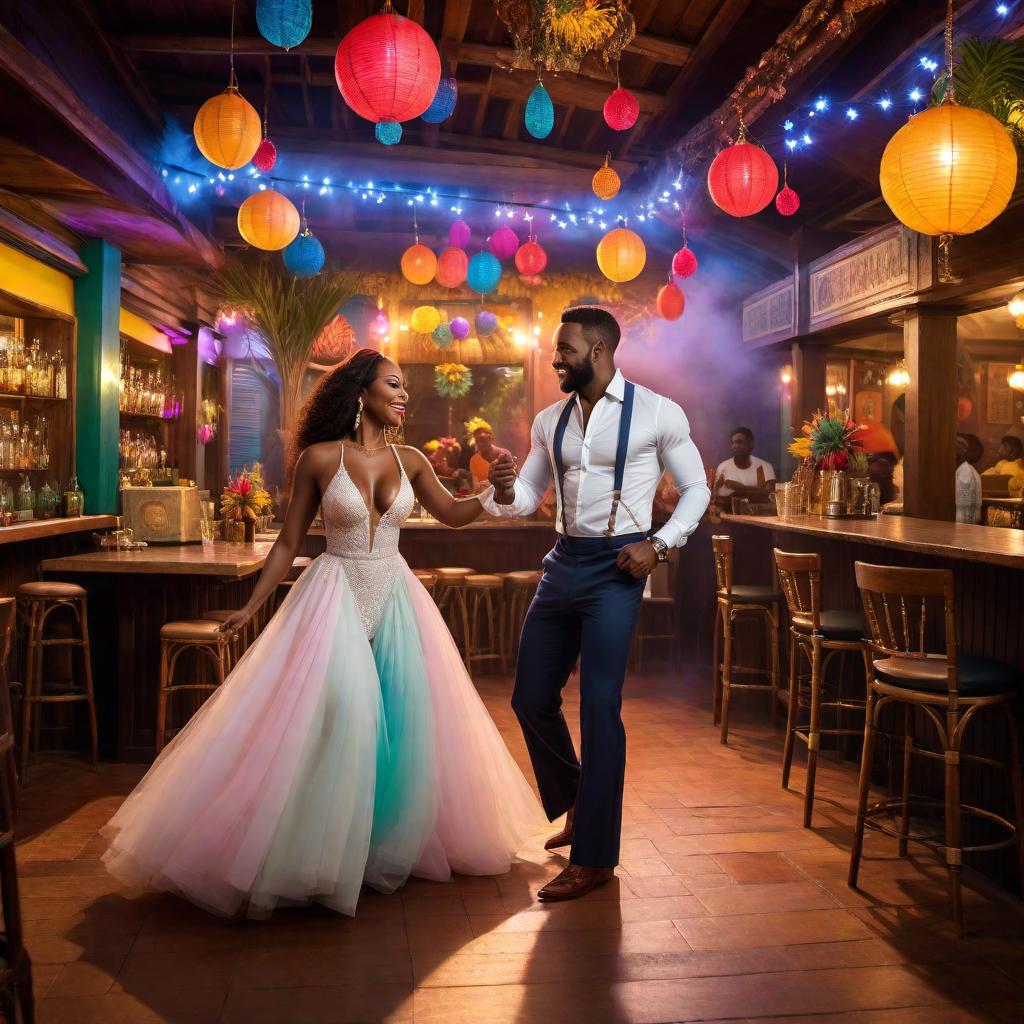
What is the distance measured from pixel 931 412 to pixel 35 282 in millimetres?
6205

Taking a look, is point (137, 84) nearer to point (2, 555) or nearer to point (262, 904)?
point (2, 555)

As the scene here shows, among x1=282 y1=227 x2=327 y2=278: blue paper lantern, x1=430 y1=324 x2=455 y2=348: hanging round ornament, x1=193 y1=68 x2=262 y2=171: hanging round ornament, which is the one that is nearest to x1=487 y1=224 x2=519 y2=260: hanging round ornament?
x1=282 y1=227 x2=327 y2=278: blue paper lantern

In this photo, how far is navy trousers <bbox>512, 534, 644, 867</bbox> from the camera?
10.9 ft

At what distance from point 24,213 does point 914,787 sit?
5636mm

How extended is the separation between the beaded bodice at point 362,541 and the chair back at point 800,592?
1.80m

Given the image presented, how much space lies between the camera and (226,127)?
194 inches

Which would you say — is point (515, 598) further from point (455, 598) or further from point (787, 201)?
point (787, 201)

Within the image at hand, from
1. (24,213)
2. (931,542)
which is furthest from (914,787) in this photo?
(24,213)

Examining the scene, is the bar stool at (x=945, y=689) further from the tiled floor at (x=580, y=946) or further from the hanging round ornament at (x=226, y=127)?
the hanging round ornament at (x=226, y=127)

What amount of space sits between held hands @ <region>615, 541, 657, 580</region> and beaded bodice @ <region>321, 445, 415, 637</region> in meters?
0.84

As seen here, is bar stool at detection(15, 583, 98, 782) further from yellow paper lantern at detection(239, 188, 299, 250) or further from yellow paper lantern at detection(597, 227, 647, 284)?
yellow paper lantern at detection(597, 227, 647, 284)

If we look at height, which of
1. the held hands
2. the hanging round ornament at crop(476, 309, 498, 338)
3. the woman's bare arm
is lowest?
the held hands

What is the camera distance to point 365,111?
14.2ft

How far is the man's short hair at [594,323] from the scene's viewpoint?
11.4 ft
